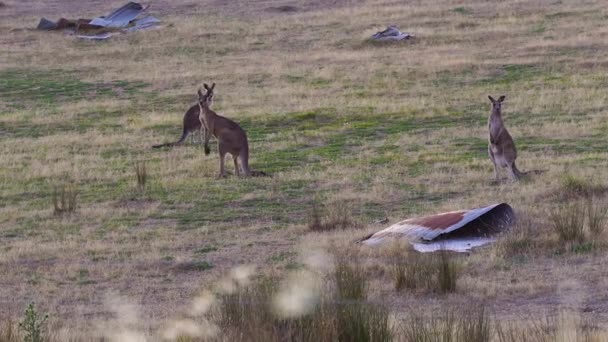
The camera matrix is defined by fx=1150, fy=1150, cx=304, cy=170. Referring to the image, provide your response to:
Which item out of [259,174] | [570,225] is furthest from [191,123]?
[570,225]

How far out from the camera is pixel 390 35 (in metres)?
37.6

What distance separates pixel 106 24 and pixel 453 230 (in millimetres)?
35776

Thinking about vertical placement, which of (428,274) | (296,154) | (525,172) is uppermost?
(428,274)

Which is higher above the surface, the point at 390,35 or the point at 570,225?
the point at 570,225

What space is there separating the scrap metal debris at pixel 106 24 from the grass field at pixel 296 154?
65.6 inches

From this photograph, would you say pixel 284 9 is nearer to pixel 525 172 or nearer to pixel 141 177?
pixel 141 177

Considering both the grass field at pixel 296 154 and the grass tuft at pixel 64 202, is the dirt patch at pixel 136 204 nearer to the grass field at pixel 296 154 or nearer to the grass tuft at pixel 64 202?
the grass field at pixel 296 154

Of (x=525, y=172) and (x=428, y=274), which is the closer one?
(x=428, y=274)

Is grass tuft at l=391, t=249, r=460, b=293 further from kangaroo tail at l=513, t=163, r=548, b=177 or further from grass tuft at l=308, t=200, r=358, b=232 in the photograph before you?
kangaroo tail at l=513, t=163, r=548, b=177

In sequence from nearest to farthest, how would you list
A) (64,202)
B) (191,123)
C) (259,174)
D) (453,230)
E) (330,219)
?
(453,230) → (330,219) → (64,202) → (259,174) → (191,123)

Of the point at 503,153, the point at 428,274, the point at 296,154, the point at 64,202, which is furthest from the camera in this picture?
the point at 296,154

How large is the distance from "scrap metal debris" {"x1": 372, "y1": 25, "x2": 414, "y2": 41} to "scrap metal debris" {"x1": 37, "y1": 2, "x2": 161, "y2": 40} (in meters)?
10.9

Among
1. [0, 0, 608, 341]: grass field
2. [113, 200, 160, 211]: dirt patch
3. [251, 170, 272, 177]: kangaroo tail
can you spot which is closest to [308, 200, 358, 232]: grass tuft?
[0, 0, 608, 341]: grass field

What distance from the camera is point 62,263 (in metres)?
12.0
